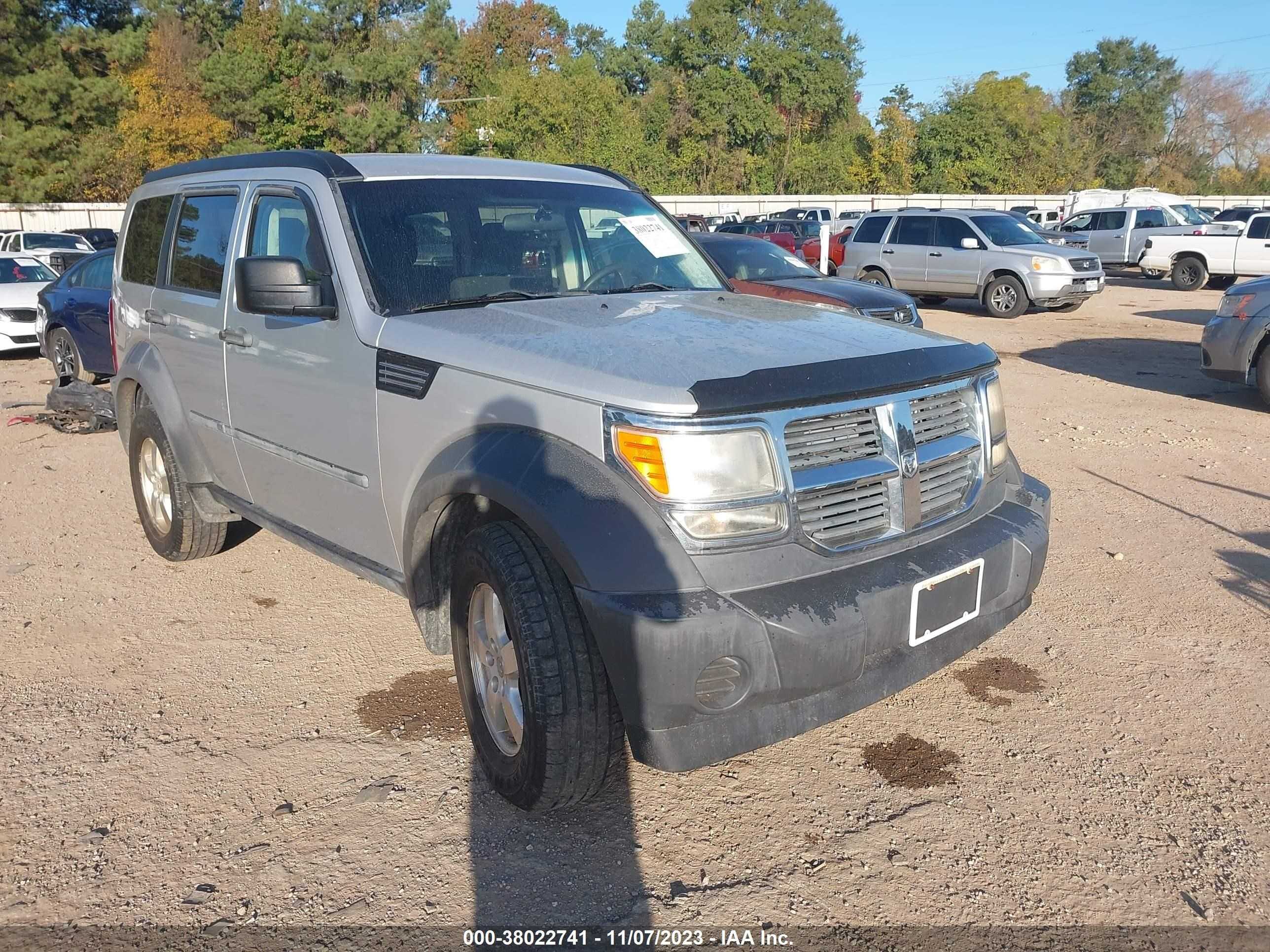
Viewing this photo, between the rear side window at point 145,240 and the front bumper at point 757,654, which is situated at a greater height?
the rear side window at point 145,240

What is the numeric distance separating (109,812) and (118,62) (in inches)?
2103

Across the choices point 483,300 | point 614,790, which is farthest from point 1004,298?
point 614,790

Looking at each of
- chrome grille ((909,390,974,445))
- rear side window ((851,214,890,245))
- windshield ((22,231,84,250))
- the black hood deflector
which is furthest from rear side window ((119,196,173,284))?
windshield ((22,231,84,250))

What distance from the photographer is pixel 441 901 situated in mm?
2752

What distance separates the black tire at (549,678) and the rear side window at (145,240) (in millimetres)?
3202

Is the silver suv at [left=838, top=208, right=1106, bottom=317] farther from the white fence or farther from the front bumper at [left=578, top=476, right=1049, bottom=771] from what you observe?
the white fence

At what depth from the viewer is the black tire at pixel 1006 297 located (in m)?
17.6

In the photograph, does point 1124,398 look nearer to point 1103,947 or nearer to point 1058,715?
point 1058,715

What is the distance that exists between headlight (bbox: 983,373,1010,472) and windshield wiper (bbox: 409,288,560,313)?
159 cm

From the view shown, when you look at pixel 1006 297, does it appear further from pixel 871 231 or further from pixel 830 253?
pixel 830 253

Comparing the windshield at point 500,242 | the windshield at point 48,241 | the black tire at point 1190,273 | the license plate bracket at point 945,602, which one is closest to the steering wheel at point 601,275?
the windshield at point 500,242

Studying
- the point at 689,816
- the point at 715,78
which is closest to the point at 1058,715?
the point at 689,816

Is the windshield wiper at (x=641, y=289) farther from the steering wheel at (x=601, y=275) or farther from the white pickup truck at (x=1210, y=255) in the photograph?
the white pickup truck at (x=1210, y=255)

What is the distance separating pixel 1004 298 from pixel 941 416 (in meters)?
16.0
